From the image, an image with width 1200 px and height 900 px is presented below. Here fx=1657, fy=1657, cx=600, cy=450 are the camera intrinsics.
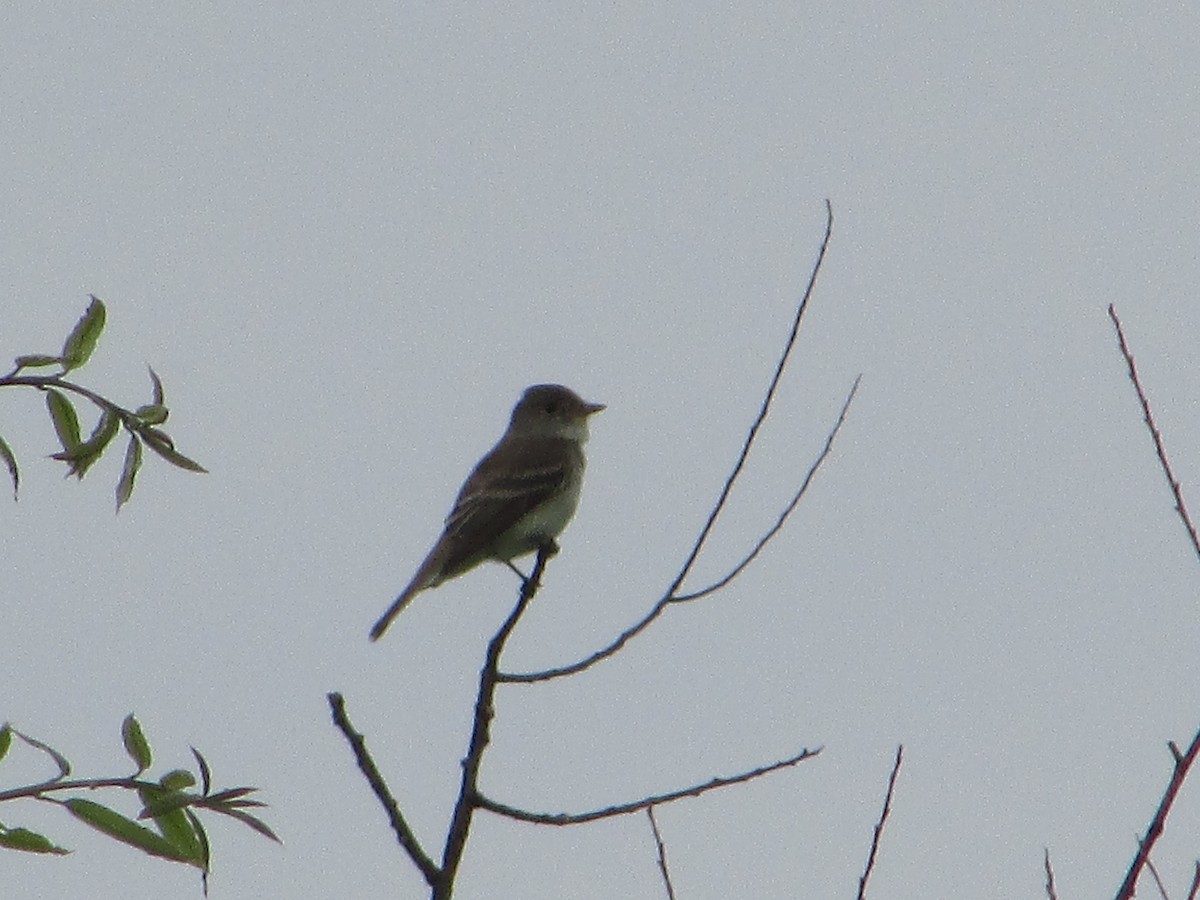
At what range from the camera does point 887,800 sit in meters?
3.67

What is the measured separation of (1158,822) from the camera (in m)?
2.85

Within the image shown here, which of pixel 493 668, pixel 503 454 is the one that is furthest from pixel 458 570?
pixel 493 668

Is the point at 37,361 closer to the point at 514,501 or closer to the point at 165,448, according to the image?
the point at 165,448

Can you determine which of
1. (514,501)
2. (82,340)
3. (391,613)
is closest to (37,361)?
(82,340)

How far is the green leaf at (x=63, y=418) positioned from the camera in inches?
93.0

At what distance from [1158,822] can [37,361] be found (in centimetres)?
198

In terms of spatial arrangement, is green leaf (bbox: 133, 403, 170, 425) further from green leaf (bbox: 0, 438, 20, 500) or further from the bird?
the bird

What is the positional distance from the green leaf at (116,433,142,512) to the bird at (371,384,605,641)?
21.2 ft

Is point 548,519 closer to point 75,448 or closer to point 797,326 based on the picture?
point 797,326

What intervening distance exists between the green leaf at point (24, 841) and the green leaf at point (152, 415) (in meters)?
0.63

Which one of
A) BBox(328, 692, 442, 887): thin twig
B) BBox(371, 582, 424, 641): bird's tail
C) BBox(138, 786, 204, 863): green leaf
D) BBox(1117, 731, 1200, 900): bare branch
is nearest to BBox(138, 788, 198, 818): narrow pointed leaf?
BBox(138, 786, 204, 863): green leaf

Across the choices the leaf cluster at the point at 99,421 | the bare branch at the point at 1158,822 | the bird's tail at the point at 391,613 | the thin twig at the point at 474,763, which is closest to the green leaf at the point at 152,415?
the leaf cluster at the point at 99,421

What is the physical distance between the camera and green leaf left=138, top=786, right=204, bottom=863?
88.7 inches

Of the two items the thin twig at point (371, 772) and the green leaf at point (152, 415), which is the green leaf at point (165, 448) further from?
the thin twig at point (371, 772)
